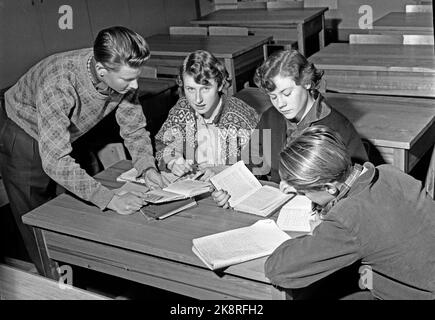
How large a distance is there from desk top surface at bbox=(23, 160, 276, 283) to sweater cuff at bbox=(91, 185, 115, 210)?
4 centimetres

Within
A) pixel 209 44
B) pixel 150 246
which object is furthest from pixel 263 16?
pixel 150 246

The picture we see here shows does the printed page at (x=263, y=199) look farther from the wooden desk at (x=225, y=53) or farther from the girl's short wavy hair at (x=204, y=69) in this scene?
the wooden desk at (x=225, y=53)

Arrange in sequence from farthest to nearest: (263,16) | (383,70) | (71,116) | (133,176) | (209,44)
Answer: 1. (263,16)
2. (209,44)
3. (383,70)
4. (133,176)
5. (71,116)

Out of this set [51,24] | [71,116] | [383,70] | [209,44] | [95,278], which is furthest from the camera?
[209,44]

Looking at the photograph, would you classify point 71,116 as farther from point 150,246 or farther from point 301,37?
point 301,37

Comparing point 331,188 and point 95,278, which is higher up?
point 331,188

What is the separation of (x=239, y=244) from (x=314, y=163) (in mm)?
444

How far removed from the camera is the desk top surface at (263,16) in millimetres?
5414

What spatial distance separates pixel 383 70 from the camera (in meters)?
3.75

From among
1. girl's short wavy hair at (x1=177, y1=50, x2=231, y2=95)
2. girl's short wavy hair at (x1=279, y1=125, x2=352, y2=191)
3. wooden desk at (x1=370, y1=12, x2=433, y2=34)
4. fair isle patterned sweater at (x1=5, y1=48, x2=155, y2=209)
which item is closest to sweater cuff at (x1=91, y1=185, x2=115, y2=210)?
fair isle patterned sweater at (x1=5, y1=48, x2=155, y2=209)

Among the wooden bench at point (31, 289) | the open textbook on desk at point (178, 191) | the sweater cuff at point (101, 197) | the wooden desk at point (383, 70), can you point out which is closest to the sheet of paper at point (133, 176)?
the open textbook on desk at point (178, 191)

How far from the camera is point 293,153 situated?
5.56 feet

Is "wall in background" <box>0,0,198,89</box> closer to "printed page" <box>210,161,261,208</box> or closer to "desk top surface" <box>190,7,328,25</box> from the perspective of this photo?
"desk top surface" <box>190,7,328,25</box>
